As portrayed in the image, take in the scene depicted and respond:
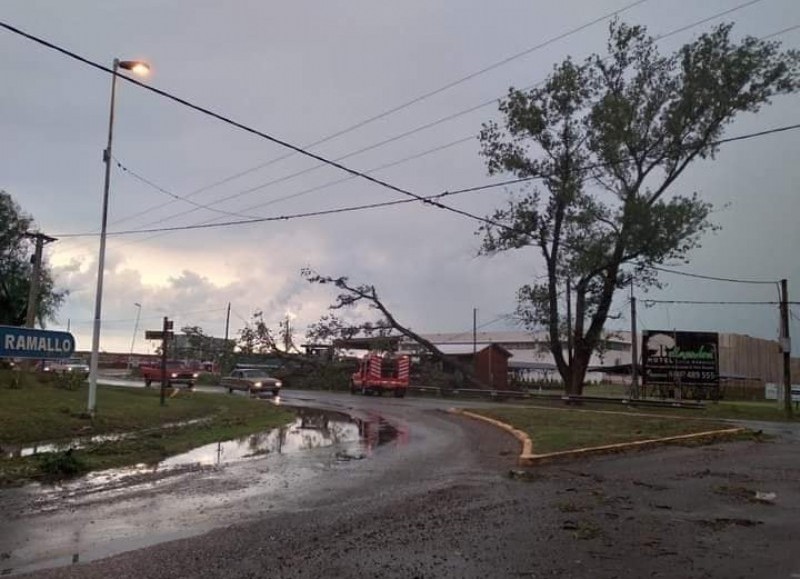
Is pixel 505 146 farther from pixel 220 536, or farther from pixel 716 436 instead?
pixel 220 536

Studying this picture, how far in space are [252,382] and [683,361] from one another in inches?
989

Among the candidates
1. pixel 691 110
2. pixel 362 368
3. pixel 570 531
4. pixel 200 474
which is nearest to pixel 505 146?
pixel 691 110

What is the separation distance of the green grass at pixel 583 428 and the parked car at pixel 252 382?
19.2 metres

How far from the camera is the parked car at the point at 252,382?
42875 mm

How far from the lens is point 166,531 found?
805cm

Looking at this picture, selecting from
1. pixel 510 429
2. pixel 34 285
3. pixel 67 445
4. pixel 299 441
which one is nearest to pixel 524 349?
pixel 34 285

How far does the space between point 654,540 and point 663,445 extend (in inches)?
393

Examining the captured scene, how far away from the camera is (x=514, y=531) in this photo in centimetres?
809

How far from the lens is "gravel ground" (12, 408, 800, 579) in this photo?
6.61 metres

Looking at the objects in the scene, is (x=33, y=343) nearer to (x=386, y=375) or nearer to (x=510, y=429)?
(x=510, y=429)

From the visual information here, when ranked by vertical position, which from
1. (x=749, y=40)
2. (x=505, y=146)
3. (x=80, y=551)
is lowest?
(x=80, y=551)

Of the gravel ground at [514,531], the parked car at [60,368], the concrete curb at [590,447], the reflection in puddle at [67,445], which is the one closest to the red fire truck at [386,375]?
the parked car at [60,368]

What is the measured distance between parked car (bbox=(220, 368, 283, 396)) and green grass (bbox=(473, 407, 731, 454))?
19.2m

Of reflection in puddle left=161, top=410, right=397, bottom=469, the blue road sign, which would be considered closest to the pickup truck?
reflection in puddle left=161, top=410, right=397, bottom=469
